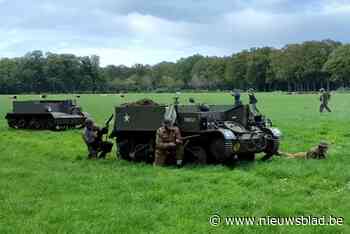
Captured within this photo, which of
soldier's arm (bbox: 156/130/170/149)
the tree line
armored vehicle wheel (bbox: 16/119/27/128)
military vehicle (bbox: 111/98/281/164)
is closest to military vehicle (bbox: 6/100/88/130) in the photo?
armored vehicle wheel (bbox: 16/119/27/128)

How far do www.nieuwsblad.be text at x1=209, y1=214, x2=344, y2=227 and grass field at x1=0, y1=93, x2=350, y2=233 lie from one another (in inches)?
5.2

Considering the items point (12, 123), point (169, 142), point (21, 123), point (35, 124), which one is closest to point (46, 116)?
point (35, 124)

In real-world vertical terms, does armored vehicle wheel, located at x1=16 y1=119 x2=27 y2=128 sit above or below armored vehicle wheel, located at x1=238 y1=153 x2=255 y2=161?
below

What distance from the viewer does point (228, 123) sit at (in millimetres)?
14914

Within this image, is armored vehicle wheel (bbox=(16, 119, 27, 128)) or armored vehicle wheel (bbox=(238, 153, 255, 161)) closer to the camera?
armored vehicle wheel (bbox=(238, 153, 255, 161))

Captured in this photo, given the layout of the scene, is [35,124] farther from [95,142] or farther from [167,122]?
[167,122]

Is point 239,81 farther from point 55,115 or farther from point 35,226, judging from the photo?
point 35,226

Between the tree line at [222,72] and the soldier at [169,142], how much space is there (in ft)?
390

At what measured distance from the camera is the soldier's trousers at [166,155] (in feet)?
46.6

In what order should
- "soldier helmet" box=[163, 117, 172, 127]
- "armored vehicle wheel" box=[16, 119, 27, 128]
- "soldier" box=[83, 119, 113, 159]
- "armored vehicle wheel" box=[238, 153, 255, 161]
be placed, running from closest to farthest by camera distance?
"soldier helmet" box=[163, 117, 172, 127], "armored vehicle wheel" box=[238, 153, 255, 161], "soldier" box=[83, 119, 113, 159], "armored vehicle wheel" box=[16, 119, 27, 128]

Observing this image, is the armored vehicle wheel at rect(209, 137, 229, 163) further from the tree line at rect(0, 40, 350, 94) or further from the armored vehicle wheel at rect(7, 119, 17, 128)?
the tree line at rect(0, 40, 350, 94)

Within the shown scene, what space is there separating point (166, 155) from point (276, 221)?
6.04 m

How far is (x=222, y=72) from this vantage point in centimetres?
17350

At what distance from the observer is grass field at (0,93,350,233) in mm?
8461
